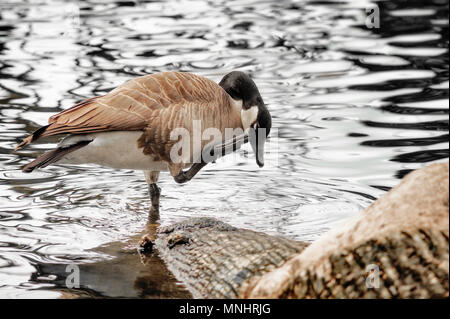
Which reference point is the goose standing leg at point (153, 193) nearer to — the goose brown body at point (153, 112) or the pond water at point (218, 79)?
the pond water at point (218, 79)

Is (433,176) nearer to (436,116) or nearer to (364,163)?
(364,163)

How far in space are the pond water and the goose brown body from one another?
2.64 feet

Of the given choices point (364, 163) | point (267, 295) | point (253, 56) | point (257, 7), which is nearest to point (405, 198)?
point (267, 295)

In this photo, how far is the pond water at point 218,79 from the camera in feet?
22.9

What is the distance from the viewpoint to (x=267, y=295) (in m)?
5.02

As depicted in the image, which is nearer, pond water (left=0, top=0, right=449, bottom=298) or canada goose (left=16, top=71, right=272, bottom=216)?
pond water (left=0, top=0, right=449, bottom=298)

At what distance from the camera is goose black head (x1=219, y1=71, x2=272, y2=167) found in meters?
8.22

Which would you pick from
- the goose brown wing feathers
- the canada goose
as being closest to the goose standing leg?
the canada goose

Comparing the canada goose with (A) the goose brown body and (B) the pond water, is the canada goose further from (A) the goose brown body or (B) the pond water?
(B) the pond water

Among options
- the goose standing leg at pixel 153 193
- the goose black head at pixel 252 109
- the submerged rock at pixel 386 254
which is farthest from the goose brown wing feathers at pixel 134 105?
the submerged rock at pixel 386 254

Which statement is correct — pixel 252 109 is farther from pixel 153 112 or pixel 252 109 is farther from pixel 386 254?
pixel 386 254

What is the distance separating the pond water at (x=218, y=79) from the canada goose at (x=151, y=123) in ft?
1.79

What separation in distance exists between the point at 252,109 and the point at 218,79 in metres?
3.50

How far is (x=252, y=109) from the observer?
824cm
